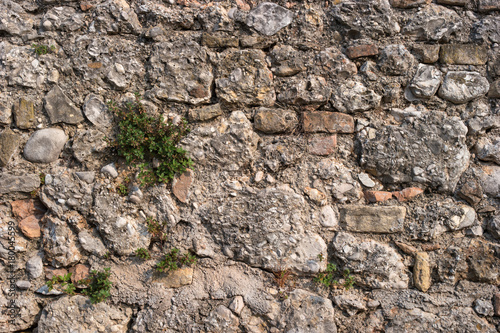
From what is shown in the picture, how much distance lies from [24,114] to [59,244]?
2.71ft

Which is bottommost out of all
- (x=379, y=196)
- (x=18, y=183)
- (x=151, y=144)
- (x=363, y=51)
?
(x=18, y=183)

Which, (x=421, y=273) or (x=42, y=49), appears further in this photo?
(x=42, y=49)

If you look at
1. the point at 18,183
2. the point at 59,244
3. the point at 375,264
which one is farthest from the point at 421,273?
the point at 18,183

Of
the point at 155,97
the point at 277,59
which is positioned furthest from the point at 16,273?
the point at 277,59

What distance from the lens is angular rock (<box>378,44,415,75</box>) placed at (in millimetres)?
1937

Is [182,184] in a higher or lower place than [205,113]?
lower

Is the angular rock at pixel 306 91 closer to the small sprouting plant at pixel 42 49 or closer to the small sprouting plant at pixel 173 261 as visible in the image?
the small sprouting plant at pixel 173 261

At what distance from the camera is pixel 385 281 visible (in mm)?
1865

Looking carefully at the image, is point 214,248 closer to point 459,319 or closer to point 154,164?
point 154,164

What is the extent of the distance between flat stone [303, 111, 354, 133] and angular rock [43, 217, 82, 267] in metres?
1.56

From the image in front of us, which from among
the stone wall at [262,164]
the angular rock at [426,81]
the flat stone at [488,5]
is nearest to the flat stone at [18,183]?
the stone wall at [262,164]

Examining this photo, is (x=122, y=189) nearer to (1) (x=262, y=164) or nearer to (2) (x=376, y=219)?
(1) (x=262, y=164)

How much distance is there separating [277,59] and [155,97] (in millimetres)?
782

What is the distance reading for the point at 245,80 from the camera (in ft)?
6.48
